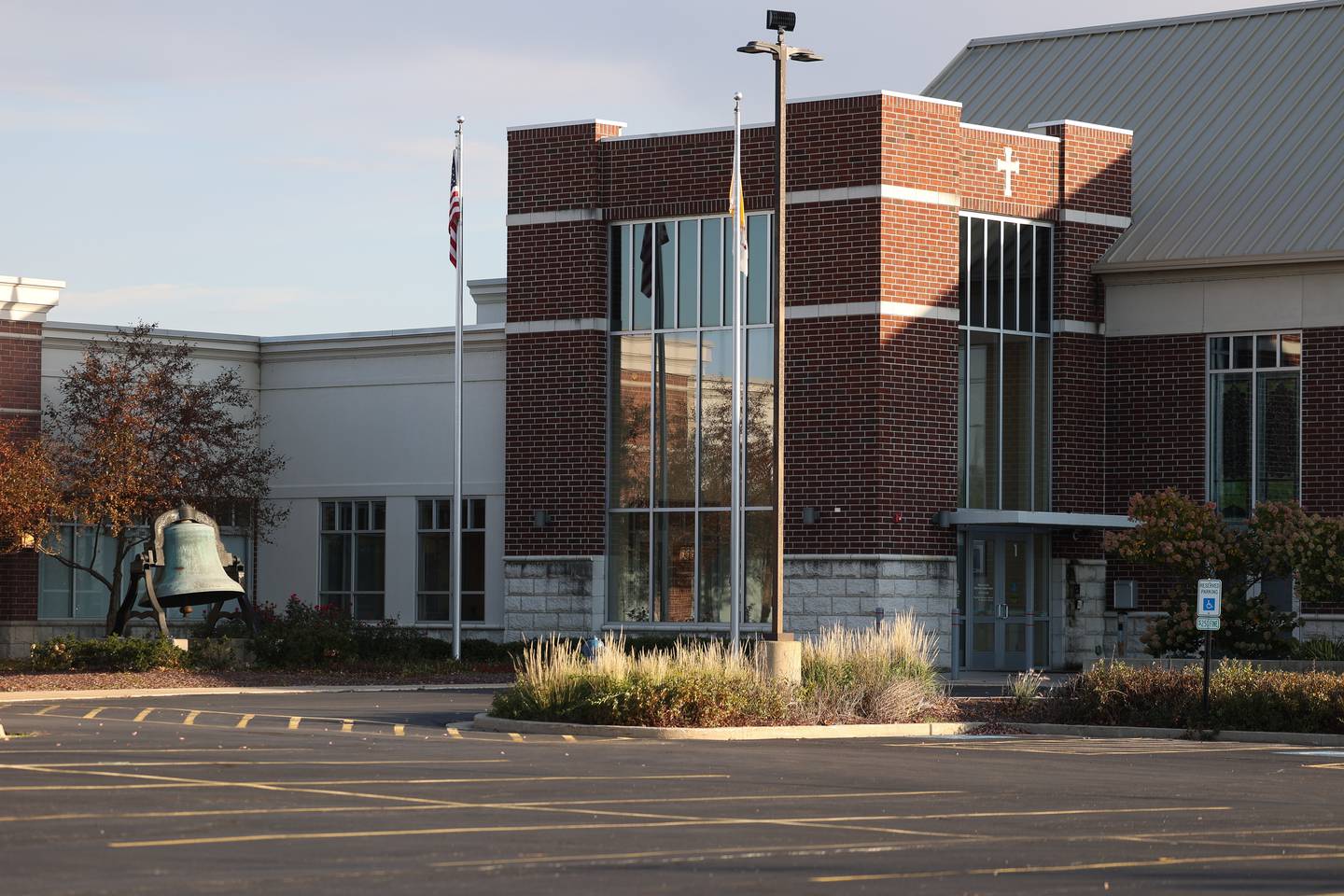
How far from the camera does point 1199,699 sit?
968 inches

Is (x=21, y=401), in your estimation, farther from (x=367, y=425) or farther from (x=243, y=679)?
(x=243, y=679)

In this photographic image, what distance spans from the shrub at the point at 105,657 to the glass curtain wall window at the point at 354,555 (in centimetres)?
956

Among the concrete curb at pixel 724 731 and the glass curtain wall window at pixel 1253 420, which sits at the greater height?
the glass curtain wall window at pixel 1253 420

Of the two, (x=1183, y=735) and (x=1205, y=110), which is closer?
(x=1183, y=735)

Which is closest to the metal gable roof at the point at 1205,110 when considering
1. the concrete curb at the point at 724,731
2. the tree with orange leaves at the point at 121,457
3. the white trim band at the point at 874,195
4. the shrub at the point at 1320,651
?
the white trim band at the point at 874,195

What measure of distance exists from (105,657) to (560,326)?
34.5ft

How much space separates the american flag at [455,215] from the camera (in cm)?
3791

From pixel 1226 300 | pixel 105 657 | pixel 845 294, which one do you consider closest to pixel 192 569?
pixel 105 657

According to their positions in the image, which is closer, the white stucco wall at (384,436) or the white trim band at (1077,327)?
the white trim band at (1077,327)

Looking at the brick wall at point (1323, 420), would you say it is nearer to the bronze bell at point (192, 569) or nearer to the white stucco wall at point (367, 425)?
the white stucco wall at point (367, 425)

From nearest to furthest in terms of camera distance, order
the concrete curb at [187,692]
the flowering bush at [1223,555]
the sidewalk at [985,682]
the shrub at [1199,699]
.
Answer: the shrub at [1199,699] < the concrete curb at [187,692] < the flowering bush at [1223,555] < the sidewalk at [985,682]

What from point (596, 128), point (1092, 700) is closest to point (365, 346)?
point (596, 128)

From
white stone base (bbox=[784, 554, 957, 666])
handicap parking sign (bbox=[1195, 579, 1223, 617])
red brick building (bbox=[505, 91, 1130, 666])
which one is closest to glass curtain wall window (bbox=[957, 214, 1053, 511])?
red brick building (bbox=[505, 91, 1130, 666])

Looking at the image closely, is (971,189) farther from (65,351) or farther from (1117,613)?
(65,351)
